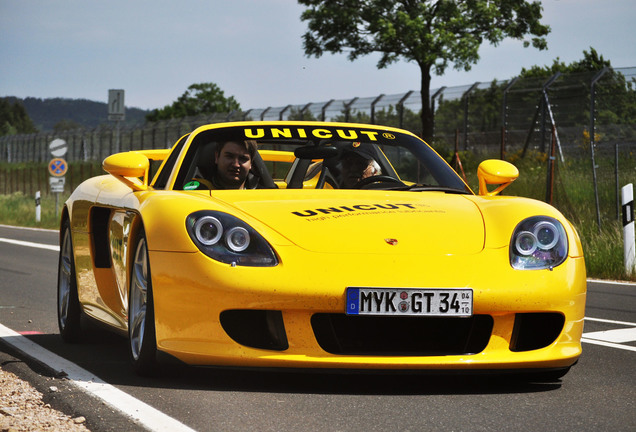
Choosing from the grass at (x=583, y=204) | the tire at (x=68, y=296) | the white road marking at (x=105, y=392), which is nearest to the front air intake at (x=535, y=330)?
the white road marking at (x=105, y=392)

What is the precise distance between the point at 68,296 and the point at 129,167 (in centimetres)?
121

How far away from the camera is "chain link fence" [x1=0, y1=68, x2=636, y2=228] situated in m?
21.1

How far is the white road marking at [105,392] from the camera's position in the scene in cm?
391

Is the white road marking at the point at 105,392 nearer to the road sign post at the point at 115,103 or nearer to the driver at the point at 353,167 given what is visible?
the driver at the point at 353,167

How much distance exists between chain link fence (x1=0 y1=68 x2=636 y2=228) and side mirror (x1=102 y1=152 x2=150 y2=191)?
496 inches

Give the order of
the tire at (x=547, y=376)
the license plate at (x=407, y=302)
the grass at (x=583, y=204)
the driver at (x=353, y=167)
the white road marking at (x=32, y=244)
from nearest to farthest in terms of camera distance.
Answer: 1. the license plate at (x=407, y=302)
2. the tire at (x=547, y=376)
3. the driver at (x=353, y=167)
4. the grass at (x=583, y=204)
5. the white road marking at (x=32, y=244)

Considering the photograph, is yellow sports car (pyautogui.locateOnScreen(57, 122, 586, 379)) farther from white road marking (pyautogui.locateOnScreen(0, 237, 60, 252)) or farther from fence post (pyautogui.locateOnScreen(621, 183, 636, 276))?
white road marking (pyautogui.locateOnScreen(0, 237, 60, 252))

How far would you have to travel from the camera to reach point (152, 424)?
153 inches

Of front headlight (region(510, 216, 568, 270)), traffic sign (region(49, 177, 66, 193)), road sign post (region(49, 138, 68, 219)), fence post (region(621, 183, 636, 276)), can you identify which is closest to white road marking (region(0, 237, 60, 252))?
fence post (region(621, 183, 636, 276))

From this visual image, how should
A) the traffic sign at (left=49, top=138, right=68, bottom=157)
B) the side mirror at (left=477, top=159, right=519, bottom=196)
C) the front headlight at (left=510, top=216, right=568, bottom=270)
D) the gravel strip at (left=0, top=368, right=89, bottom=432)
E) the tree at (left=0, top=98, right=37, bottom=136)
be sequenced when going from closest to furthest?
the gravel strip at (left=0, top=368, right=89, bottom=432)
the front headlight at (left=510, top=216, right=568, bottom=270)
the side mirror at (left=477, top=159, right=519, bottom=196)
the traffic sign at (left=49, top=138, right=68, bottom=157)
the tree at (left=0, top=98, right=37, bottom=136)

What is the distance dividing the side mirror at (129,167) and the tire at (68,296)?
949 mm

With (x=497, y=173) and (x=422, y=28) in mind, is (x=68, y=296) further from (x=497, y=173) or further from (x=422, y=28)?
(x=422, y=28)

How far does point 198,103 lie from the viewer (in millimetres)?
129250

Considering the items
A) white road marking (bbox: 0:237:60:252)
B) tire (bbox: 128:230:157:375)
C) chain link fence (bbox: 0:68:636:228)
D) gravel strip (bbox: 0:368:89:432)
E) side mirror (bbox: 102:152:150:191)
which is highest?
chain link fence (bbox: 0:68:636:228)
